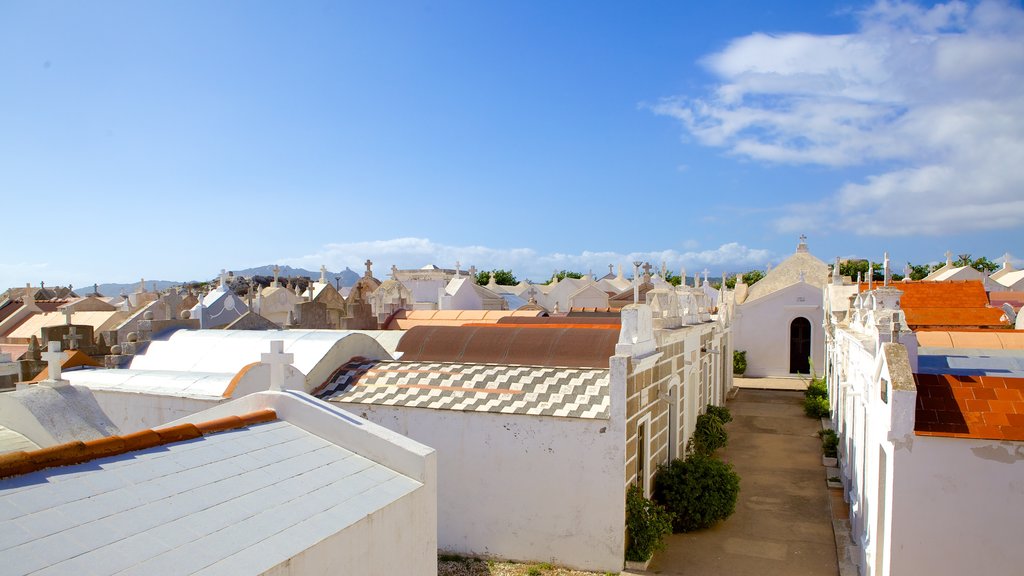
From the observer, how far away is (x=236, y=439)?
5695 millimetres

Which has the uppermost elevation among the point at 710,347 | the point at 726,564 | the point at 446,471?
the point at 710,347

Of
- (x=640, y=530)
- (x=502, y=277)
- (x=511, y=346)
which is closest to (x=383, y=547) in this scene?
A: (x=640, y=530)

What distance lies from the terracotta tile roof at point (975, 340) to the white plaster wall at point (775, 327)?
16.7 metres

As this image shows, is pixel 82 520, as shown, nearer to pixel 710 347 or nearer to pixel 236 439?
pixel 236 439

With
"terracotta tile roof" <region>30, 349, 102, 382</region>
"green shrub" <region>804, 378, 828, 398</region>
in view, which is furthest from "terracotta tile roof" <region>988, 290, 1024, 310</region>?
"terracotta tile roof" <region>30, 349, 102, 382</region>

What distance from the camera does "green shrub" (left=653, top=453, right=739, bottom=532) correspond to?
489 inches

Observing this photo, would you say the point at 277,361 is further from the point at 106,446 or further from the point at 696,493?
the point at 696,493

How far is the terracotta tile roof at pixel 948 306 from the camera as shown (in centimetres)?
2114

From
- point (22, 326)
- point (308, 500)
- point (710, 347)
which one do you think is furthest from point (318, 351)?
point (22, 326)

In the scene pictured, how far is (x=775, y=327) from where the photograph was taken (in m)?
32.4

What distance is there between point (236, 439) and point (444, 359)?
304 inches

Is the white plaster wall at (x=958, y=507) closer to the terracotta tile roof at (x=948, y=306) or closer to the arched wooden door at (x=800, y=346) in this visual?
the terracotta tile roof at (x=948, y=306)

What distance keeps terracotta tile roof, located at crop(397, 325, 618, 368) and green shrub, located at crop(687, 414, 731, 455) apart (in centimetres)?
518

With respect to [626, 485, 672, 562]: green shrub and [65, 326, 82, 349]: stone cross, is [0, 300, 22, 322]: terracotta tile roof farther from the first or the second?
[626, 485, 672, 562]: green shrub
